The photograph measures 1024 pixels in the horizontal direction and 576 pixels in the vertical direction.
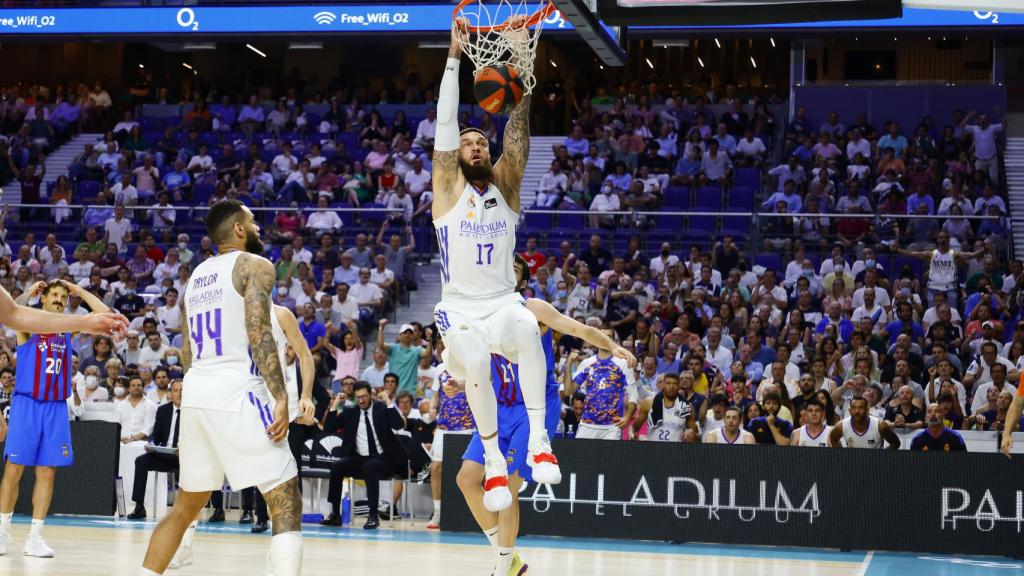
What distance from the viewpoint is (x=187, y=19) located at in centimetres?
2517

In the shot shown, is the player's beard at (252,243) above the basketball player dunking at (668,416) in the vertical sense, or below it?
above

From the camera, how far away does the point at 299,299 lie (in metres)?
20.0

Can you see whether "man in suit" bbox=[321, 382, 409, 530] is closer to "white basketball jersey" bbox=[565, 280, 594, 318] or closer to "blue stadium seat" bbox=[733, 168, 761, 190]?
"white basketball jersey" bbox=[565, 280, 594, 318]

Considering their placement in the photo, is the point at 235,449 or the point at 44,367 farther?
the point at 44,367

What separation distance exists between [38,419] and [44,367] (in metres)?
0.47

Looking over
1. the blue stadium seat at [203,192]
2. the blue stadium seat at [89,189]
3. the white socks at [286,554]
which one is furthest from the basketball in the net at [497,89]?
the blue stadium seat at [89,189]

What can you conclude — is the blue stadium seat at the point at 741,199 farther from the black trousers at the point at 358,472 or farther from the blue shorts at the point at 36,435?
the blue shorts at the point at 36,435

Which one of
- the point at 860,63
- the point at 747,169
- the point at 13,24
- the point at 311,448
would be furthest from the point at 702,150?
the point at 13,24

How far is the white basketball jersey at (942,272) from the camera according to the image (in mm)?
18812

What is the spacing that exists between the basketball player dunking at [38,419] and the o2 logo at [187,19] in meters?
14.6

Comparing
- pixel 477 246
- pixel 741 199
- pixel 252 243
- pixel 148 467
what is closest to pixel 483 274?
pixel 477 246

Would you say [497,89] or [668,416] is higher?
[497,89]

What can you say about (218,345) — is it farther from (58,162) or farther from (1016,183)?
(58,162)

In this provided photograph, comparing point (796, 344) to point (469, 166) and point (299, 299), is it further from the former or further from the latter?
point (469, 166)
